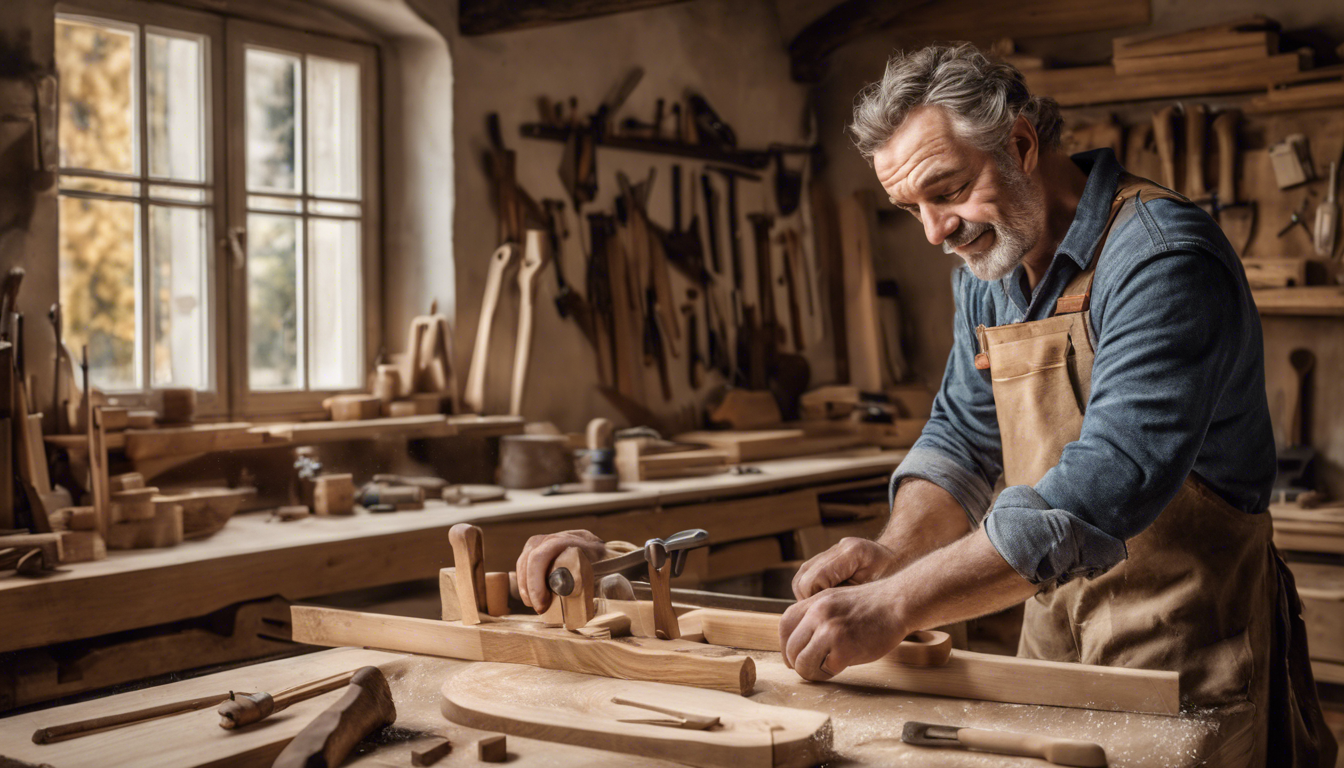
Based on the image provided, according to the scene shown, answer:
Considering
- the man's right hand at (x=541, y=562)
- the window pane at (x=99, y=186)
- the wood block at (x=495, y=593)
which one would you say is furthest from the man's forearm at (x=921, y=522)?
the window pane at (x=99, y=186)

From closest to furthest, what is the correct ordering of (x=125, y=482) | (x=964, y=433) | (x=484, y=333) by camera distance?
(x=964, y=433)
(x=125, y=482)
(x=484, y=333)

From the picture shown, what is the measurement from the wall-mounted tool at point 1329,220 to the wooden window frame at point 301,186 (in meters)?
3.76

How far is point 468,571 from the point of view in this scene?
5.73 ft

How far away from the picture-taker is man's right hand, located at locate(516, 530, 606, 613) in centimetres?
170

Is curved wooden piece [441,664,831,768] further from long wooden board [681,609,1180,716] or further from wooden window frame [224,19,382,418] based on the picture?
wooden window frame [224,19,382,418]

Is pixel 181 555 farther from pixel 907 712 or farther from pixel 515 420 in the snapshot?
pixel 907 712

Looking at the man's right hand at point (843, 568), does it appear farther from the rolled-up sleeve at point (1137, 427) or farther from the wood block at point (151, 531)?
the wood block at point (151, 531)

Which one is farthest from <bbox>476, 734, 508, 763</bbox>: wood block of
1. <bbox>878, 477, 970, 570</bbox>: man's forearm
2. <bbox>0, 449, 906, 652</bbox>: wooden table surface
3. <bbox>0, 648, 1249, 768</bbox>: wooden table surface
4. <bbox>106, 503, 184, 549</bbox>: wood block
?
<bbox>106, 503, 184, 549</bbox>: wood block

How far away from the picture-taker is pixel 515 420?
413 cm

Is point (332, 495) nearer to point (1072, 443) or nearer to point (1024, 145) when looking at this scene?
point (1024, 145)

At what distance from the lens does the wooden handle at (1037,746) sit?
1235 millimetres

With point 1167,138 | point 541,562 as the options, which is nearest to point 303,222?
point 541,562

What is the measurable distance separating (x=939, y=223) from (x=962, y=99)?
0.69 feet

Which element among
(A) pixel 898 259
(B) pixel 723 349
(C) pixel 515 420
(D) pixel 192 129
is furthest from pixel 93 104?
(A) pixel 898 259
